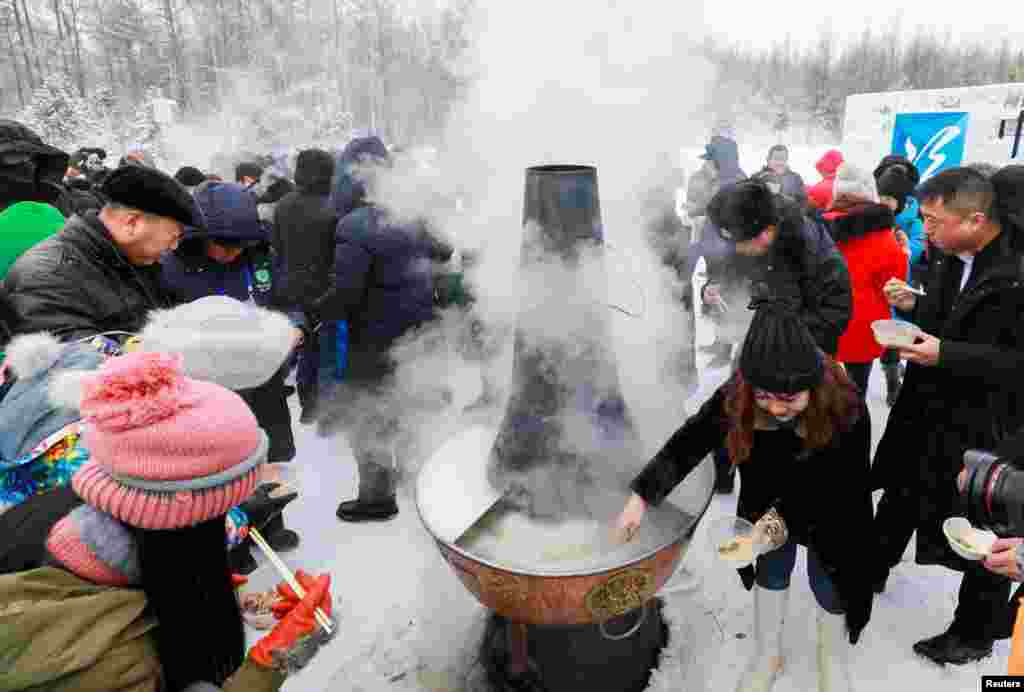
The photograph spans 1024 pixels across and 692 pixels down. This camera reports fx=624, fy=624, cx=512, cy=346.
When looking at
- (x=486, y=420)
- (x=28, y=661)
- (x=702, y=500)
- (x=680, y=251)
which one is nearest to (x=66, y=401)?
(x=28, y=661)

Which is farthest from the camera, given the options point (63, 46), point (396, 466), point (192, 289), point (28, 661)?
point (63, 46)

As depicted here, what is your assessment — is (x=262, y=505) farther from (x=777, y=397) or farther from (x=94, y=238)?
(x=777, y=397)

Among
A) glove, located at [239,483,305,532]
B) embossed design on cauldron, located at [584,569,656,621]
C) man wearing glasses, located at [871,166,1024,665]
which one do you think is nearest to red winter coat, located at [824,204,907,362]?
man wearing glasses, located at [871,166,1024,665]

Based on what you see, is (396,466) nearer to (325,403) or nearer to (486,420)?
(325,403)

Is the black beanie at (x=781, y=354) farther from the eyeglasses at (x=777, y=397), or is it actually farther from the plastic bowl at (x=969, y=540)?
the plastic bowl at (x=969, y=540)

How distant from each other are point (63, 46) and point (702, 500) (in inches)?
1091

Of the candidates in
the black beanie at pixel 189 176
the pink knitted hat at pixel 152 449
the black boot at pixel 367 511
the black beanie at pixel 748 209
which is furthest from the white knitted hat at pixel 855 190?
the black beanie at pixel 189 176

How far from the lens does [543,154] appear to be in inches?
108

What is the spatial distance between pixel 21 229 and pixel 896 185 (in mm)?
5503

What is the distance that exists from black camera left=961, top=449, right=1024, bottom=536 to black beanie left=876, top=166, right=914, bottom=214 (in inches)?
152

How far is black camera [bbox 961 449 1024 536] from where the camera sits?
1.52 metres

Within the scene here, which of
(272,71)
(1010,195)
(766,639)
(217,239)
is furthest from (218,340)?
(272,71)

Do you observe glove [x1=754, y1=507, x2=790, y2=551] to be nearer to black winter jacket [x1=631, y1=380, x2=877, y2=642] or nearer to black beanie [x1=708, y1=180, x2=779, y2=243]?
black winter jacket [x1=631, y1=380, x2=877, y2=642]

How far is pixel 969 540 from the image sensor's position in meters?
1.79
